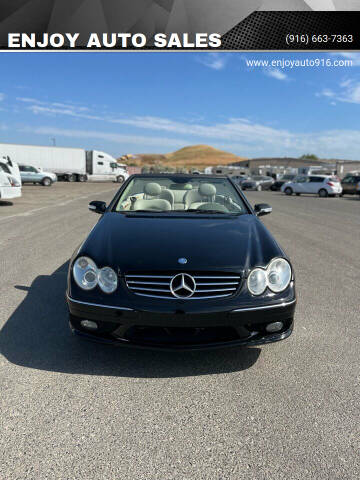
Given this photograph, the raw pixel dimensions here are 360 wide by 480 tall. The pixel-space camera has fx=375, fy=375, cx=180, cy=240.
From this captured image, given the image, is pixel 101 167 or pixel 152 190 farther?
pixel 101 167

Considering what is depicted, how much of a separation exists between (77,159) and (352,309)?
40.7 meters

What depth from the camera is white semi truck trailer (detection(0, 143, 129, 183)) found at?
38344mm

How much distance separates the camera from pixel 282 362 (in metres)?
2.82

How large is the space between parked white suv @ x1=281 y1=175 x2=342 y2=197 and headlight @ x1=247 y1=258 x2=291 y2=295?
26.7m

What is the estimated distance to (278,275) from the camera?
107 inches

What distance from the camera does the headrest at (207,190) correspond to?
14.8 feet

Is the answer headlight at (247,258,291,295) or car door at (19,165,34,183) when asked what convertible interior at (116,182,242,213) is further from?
car door at (19,165,34,183)

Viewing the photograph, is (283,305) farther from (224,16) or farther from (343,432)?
(224,16)

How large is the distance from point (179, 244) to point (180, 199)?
70.5 inches

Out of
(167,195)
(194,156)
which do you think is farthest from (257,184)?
(194,156)

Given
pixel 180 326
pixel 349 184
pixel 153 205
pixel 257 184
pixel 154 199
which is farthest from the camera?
pixel 257 184

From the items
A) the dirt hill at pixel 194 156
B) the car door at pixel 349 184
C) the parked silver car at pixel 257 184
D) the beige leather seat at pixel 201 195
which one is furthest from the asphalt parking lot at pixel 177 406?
the dirt hill at pixel 194 156

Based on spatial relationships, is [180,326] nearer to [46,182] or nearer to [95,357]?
[95,357]

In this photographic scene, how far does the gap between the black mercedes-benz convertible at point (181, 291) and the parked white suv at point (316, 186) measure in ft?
87.1
